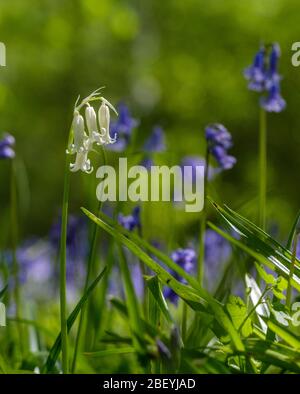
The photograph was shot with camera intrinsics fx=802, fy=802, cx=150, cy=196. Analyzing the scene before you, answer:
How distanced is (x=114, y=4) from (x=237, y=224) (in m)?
9.66

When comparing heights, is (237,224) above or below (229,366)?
above

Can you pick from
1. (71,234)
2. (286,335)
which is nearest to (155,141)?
(71,234)

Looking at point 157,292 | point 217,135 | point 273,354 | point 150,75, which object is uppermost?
point 150,75

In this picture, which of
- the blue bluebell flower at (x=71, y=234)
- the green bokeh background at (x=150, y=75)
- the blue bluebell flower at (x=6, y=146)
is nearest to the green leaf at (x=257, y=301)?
the blue bluebell flower at (x=6, y=146)

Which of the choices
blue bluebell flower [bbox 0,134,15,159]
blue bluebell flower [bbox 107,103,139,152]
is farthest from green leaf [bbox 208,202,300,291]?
blue bluebell flower [bbox 107,103,139,152]

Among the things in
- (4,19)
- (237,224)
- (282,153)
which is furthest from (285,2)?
(237,224)

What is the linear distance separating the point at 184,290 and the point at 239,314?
15 cm

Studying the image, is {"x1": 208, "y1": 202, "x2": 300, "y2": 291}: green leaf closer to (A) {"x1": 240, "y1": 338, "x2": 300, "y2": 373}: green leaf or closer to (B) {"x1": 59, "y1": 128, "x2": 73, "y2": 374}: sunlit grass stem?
(A) {"x1": 240, "y1": 338, "x2": 300, "y2": 373}: green leaf

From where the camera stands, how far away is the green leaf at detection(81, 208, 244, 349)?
5.22 feet

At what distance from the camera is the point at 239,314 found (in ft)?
5.74

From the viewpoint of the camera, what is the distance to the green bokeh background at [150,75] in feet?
32.6

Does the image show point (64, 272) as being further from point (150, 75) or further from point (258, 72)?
point (150, 75)

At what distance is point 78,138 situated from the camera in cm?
165
